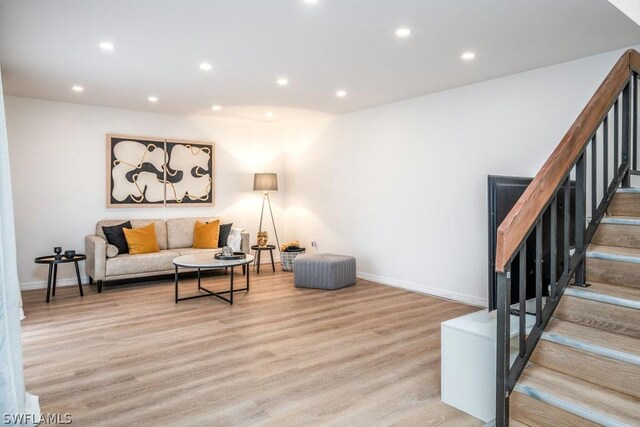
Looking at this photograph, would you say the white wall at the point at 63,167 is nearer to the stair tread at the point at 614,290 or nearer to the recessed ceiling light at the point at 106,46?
the recessed ceiling light at the point at 106,46

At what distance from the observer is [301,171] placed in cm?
729

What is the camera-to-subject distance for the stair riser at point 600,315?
75.4 inches

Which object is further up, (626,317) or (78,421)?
(626,317)

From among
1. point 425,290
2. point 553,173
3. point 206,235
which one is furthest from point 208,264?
point 553,173

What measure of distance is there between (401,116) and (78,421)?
4660 millimetres

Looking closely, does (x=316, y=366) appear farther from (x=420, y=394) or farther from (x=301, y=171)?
(x=301, y=171)

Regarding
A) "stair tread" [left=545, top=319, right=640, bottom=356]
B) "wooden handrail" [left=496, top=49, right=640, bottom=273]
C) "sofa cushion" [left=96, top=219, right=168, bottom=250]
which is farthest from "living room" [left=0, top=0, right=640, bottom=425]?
"wooden handrail" [left=496, top=49, right=640, bottom=273]

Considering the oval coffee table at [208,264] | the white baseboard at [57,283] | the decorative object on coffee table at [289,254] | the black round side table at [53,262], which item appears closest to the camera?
the oval coffee table at [208,264]

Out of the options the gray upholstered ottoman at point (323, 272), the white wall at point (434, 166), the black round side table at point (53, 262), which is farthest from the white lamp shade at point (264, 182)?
the black round side table at point (53, 262)

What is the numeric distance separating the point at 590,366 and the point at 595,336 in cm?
17

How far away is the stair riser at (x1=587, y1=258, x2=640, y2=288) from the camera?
214cm

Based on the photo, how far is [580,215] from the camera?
2172 millimetres

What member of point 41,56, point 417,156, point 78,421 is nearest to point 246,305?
point 78,421

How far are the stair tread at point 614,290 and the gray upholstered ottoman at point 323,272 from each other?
11.1 ft
